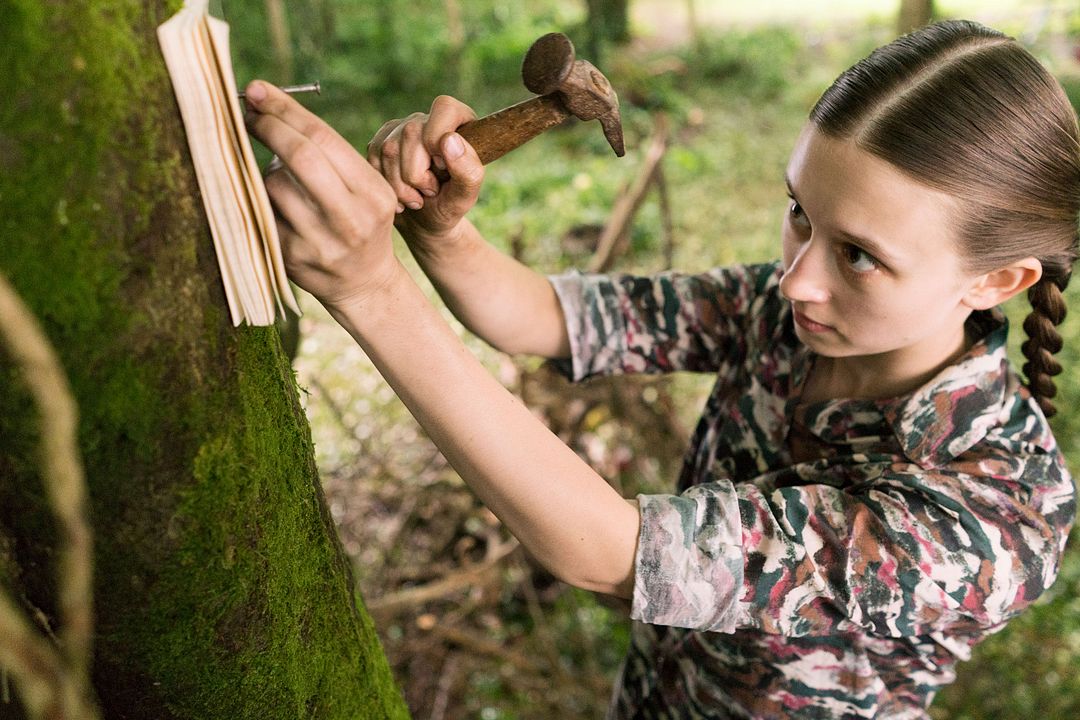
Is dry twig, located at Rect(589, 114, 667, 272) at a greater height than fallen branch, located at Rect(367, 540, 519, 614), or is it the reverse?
dry twig, located at Rect(589, 114, 667, 272)

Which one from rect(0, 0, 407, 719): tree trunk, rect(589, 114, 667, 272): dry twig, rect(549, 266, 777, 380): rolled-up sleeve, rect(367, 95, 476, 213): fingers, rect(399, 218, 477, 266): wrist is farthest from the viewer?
rect(589, 114, 667, 272): dry twig

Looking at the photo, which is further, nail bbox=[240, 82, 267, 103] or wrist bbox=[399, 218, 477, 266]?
wrist bbox=[399, 218, 477, 266]

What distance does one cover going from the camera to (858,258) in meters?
1.18

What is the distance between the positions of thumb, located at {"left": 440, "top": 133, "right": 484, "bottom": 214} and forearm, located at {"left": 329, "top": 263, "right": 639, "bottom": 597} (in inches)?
6.1

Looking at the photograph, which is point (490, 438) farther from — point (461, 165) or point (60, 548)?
point (60, 548)

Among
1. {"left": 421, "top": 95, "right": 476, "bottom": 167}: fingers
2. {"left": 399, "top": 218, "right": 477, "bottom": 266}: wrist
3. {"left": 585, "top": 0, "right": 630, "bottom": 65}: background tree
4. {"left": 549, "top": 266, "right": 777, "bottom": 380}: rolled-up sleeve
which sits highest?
{"left": 585, "top": 0, "right": 630, "bottom": 65}: background tree

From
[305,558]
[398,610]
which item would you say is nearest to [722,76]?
[398,610]

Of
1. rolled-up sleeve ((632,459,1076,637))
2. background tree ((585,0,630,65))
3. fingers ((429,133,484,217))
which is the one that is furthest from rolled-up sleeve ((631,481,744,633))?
background tree ((585,0,630,65))

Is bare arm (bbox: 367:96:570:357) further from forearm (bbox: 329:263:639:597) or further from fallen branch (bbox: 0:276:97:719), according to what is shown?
fallen branch (bbox: 0:276:97:719)

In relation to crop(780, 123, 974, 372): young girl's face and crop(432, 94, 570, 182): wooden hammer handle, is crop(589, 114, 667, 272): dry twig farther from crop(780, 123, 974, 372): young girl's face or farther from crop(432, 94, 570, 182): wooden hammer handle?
crop(432, 94, 570, 182): wooden hammer handle

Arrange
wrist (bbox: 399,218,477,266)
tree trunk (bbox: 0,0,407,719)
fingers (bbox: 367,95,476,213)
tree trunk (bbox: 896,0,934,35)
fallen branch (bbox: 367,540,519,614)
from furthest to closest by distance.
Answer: tree trunk (bbox: 896,0,934,35), fallen branch (bbox: 367,540,519,614), wrist (bbox: 399,218,477,266), fingers (bbox: 367,95,476,213), tree trunk (bbox: 0,0,407,719)

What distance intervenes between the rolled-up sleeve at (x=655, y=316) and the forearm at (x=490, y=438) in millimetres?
575

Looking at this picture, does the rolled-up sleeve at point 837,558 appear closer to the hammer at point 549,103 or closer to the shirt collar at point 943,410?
the shirt collar at point 943,410

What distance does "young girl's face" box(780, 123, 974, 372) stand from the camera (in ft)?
3.66
